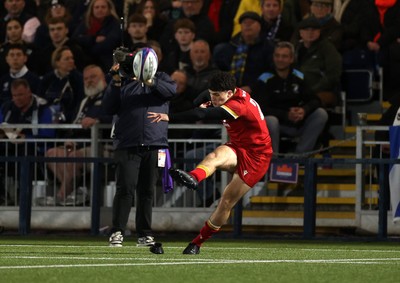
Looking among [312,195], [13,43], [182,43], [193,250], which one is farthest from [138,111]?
[13,43]

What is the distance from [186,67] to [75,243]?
543 centimetres

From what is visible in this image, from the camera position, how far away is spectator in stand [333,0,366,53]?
22.3 meters

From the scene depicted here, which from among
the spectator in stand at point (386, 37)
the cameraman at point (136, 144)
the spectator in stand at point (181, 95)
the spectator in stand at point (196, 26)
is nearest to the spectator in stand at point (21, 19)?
the spectator in stand at point (196, 26)

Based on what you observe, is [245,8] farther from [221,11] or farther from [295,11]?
Result: [295,11]

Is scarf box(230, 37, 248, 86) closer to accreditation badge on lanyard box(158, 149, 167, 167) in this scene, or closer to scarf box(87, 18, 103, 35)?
scarf box(87, 18, 103, 35)

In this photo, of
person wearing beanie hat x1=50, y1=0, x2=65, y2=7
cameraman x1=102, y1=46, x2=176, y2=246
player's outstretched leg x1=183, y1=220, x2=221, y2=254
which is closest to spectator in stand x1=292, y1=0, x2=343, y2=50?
person wearing beanie hat x1=50, y1=0, x2=65, y2=7

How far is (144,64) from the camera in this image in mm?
15695

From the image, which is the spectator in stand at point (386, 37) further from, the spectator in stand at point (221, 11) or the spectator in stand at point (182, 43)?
the spectator in stand at point (182, 43)

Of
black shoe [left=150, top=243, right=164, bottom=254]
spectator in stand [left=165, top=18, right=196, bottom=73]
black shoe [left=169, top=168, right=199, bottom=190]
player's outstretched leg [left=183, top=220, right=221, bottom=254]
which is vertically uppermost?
spectator in stand [left=165, top=18, right=196, bottom=73]

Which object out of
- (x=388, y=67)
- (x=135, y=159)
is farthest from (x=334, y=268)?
(x=388, y=67)

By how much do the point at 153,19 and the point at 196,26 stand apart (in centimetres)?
89

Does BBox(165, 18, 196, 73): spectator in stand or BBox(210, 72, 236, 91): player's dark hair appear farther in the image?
BBox(165, 18, 196, 73): spectator in stand

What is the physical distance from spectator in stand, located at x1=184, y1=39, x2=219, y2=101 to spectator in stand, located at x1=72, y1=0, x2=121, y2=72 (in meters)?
1.90

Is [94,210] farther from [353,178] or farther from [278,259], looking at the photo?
[278,259]
